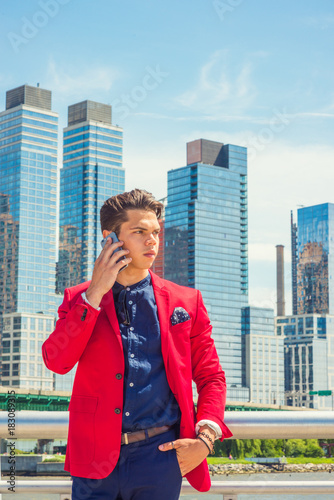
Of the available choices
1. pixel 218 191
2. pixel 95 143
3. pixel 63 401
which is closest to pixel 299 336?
pixel 218 191

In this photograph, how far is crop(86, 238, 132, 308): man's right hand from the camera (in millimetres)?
2883

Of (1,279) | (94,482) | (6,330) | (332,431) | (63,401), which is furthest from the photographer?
(1,279)

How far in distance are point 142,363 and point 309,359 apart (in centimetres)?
17841

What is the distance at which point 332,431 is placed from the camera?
3465 mm

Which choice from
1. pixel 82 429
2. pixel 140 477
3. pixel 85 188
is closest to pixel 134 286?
pixel 82 429

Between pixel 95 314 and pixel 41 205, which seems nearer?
pixel 95 314

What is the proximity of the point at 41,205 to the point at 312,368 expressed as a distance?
78.6 m

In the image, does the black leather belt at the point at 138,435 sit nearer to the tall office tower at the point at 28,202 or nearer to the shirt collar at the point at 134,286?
the shirt collar at the point at 134,286

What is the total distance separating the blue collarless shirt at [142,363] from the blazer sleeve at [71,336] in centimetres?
18

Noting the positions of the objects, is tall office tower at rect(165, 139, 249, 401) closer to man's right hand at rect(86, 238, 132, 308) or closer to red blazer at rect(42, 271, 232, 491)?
red blazer at rect(42, 271, 232, 491)

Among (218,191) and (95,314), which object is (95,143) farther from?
(95,314)

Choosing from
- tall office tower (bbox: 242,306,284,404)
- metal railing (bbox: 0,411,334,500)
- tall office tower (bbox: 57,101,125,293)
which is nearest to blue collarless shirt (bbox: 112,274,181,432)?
metal railing (bbox: 0,411,334,500)

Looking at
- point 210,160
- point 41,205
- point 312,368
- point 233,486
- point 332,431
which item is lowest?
point 312,368

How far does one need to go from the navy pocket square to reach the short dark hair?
1.45 ft
